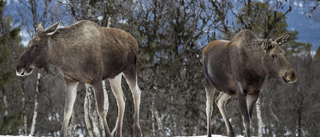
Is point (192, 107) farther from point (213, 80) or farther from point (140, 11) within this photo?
point (213, 80)

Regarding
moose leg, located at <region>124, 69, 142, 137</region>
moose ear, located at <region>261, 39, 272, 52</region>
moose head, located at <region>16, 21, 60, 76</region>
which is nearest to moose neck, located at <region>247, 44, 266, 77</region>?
moose ear, located at <region>261, 39, 272, 52</region>

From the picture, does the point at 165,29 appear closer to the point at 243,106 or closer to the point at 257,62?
the point at 257,62

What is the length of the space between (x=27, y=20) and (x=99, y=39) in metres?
10.3

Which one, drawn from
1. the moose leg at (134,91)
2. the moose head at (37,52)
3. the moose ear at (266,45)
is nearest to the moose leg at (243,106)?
the moose ear at (266,45)

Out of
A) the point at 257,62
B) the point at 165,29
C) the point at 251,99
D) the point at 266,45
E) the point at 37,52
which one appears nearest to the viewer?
the point at 37,52

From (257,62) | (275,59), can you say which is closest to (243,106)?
(257,62)

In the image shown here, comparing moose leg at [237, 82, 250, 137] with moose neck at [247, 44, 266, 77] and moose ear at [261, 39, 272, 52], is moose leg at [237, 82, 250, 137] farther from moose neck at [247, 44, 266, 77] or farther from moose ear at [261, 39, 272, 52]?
moose ear at [261, 39, 272, 52]

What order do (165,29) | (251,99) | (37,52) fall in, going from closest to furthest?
(37,52)
(251,99)
(165,29)

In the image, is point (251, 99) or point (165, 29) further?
point (165, 29)

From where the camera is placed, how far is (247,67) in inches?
267

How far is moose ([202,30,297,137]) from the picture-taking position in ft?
21.2

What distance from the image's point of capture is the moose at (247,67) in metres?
6.45

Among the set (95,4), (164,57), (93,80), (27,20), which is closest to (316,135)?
(164,57)

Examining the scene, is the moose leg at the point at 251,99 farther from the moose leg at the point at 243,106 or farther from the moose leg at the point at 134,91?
the moose leg at the point at 134,91
